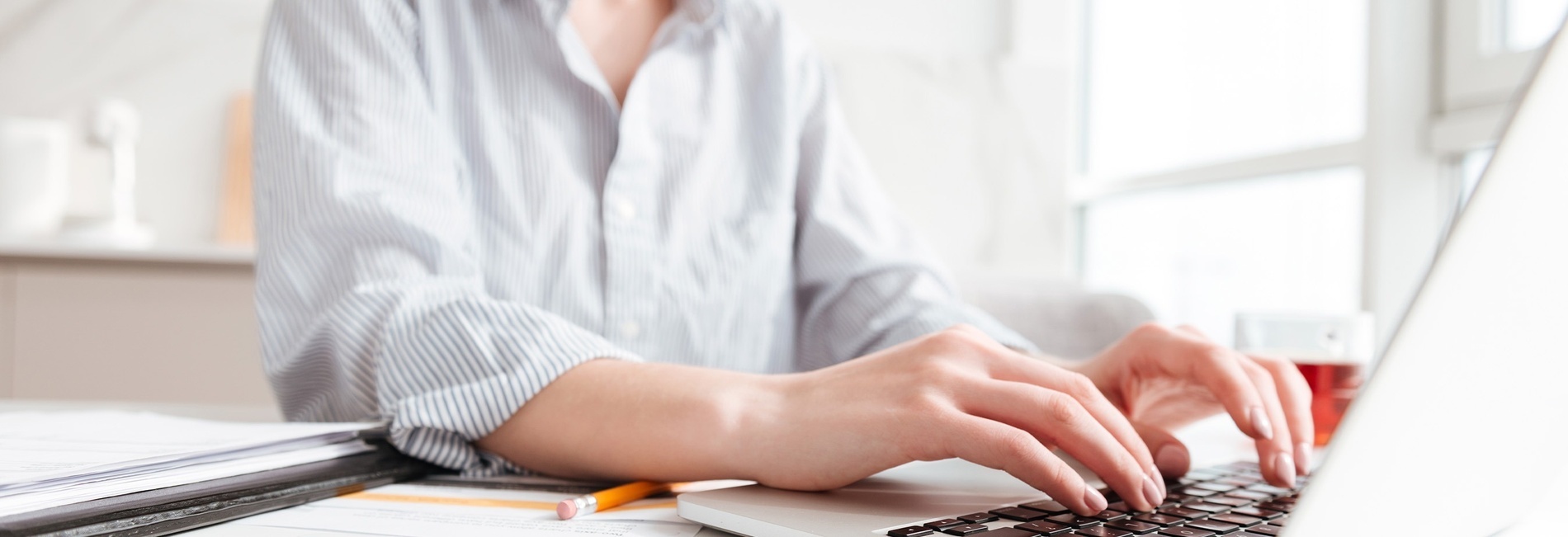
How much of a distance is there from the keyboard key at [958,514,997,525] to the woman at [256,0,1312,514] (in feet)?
0.12

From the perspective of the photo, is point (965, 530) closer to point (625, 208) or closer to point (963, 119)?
point (625, 208)

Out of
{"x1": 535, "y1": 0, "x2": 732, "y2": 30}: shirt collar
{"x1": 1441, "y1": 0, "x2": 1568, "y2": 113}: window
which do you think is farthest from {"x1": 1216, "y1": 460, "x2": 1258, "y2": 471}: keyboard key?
{"x1": 1441, "y1": 0, "x2": 1568, "y2": 113}: window

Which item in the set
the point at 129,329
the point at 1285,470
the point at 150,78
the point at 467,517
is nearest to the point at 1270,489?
the point at 1285,470

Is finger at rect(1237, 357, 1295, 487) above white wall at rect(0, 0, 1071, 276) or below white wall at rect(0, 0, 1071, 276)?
below

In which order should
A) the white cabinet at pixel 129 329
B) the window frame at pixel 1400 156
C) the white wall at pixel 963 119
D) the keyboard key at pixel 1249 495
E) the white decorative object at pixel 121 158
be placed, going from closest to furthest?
the keyboard key at pixel 1249 495
the window frame at pixel 1400 156
the white cabinet at pixel 129 329
the white decorative object at pixel 121 158
the white wall at pixel 963 119

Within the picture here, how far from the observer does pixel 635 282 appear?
2.89 ft

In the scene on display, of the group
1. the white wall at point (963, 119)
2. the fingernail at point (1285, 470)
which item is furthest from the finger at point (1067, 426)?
the white wall at point (963, 119)

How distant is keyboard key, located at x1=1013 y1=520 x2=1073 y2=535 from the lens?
0.35 metres

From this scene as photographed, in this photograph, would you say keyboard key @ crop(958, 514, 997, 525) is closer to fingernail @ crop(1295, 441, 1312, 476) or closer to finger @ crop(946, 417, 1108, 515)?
finger @ crop(946, 417, 1108, 515)

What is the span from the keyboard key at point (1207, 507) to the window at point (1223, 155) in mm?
1207

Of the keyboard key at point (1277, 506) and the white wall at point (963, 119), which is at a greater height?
the white wall at point (963, 119)

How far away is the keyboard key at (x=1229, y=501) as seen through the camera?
1.40 ft

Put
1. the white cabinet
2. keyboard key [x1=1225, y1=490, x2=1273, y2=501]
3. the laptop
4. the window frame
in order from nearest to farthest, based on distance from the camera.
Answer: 1. the laptop
2. keyboard key [x1=1225, y1=490, x2=1273, y2=501]
3. the window frame
4. the white cabinet

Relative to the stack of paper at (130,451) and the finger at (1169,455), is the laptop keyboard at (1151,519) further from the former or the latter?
the stack of paper at (130,451)
